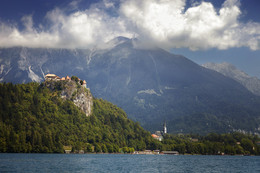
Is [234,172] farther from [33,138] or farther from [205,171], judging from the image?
[33,138]

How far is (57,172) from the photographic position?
304 feet

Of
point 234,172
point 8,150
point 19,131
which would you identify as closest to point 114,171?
point 234,172

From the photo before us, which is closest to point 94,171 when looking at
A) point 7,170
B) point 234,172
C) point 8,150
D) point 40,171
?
point 40,171

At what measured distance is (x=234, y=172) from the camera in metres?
115

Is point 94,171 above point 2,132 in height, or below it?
below

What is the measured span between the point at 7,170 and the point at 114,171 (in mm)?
32007

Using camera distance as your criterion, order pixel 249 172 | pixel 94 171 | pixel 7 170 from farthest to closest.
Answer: pixel 249 172, pixel 94 171, pixel 7 170

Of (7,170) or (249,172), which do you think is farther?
(249,172)

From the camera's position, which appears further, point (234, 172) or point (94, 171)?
point (234, 172)

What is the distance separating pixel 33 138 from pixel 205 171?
4298 inches

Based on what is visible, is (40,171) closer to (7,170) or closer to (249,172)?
(7,170)

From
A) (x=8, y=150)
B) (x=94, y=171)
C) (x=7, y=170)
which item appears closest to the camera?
(x=7, y=170)

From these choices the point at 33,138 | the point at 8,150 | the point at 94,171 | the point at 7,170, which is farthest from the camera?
the point at 33,138

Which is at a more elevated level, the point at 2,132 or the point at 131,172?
the point at 2,132
